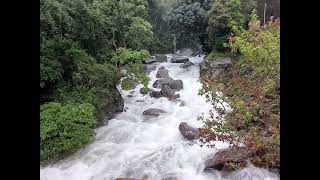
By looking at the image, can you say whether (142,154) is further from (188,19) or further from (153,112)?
(188,19)

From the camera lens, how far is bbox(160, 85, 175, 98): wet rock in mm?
14320

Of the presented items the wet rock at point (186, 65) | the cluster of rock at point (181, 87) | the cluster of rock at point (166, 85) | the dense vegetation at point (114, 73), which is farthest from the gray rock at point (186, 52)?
the dense vegetation at point (114, 73)

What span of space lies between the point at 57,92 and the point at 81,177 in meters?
3.07

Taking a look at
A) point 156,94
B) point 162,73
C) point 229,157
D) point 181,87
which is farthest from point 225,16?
point 229,157

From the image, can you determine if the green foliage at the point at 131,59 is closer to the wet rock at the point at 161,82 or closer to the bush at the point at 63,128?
the bush at the point at 63,128

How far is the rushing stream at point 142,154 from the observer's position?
8141mm

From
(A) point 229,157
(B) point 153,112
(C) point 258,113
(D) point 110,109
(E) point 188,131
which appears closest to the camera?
(C) point 258,113

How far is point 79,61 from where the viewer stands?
10.7 m

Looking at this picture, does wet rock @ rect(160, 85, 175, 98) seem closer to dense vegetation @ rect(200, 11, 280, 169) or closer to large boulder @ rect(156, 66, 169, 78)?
large boulder @ rect(156, 66, 169, 78)

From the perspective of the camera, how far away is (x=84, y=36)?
37.6 feet

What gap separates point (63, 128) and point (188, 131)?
346 centimetres

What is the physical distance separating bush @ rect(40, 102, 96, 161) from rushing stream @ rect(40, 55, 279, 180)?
33cm
